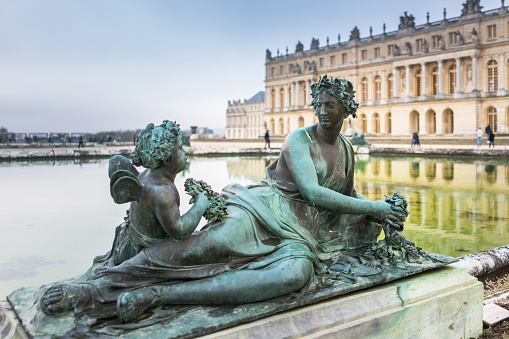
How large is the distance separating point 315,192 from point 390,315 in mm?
767

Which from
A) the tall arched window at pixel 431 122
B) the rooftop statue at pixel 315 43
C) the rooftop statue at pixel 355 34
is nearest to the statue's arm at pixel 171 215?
the tall arched window at pixel 431 122

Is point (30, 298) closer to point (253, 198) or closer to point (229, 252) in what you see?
point (229, 252)

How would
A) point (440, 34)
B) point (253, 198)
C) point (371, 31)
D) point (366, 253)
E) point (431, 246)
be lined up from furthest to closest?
point (371, 31), point (440, 34), point (431, 246), point (366, 253), point (253, 198)

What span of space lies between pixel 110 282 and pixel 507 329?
2.49m

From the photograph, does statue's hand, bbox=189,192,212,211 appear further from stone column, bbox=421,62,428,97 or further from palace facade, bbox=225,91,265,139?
palace facade, bbox=225,91,265,139

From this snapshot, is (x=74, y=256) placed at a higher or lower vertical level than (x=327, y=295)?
lower

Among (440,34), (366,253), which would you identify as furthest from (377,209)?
(440,34)

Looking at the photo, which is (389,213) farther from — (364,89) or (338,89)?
(364,89)

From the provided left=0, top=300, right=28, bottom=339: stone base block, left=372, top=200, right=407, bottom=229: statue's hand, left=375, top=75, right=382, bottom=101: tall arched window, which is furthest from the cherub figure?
left=375, top=75, right=382, bottom=101: tall arched window

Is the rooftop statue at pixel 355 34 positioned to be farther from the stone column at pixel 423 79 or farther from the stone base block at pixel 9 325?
the stone base block at pixel 9 325

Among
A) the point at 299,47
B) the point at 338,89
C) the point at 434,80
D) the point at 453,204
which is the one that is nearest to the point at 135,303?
the point at 338,89

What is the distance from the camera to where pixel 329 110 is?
2633mm

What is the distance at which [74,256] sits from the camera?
14.8ft

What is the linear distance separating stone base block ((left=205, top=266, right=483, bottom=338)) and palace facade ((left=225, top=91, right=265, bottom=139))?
89.2 metres
